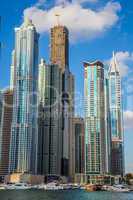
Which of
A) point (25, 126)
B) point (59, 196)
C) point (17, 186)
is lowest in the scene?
point (17, 186)

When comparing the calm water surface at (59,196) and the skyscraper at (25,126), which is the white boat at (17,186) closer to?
the skyscraper at (25,126)

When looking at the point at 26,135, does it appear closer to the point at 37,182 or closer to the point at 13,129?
the point at 13,129

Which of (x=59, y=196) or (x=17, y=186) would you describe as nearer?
(x=59, y=196)

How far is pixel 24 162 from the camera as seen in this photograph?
189 meters

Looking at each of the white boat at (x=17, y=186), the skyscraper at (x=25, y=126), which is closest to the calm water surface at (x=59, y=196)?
the white boat at (x=17, y=186)

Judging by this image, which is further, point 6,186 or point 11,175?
point 11,175

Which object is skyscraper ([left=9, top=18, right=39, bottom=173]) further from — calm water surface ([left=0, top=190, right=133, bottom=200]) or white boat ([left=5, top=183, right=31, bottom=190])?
calm water surface ([left=0, top=190, right=133, bottom=200])

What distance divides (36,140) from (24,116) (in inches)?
604

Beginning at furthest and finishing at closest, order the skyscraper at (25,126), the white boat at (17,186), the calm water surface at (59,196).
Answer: the skyscraper at (25,126)
the white boat at (17,186)
the calm water surface at (59,196)

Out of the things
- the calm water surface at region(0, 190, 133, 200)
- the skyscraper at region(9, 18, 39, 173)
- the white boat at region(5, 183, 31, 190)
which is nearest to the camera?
the calm water surface at region(0, 190, 133, 200)

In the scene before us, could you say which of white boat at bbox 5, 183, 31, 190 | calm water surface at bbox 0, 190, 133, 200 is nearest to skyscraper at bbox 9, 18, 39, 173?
white boat at bbox 5, 183, 31, 190

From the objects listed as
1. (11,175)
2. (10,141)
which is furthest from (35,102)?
(11,175)

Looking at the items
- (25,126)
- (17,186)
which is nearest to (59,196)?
(17,186)

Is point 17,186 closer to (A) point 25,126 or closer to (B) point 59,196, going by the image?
(A) point 25,126
